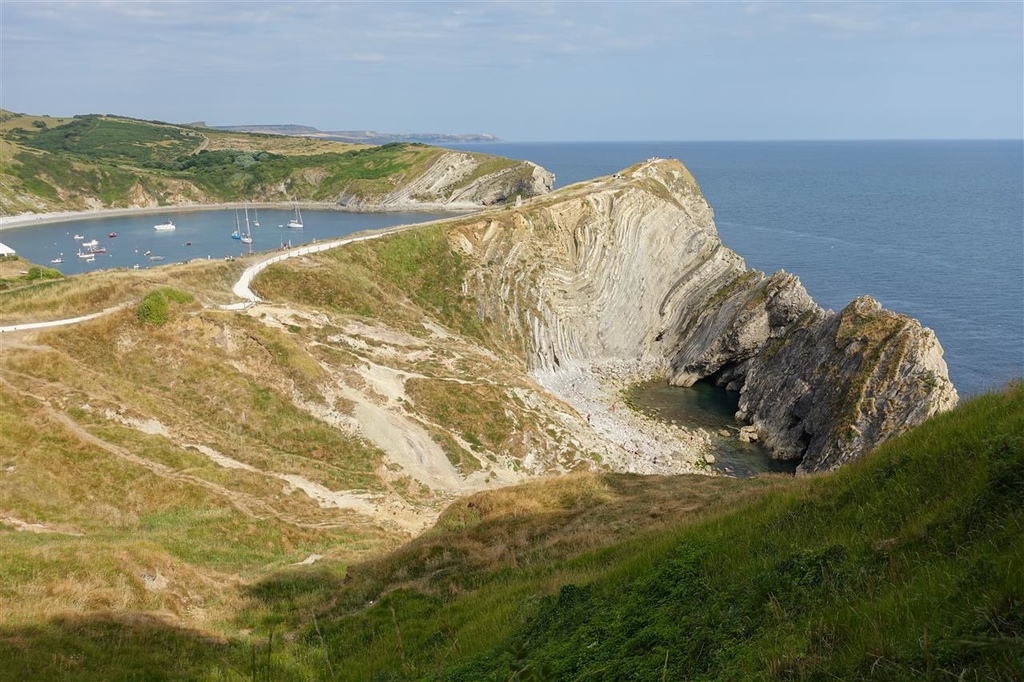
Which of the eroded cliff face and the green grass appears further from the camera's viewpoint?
the eroded cliff face

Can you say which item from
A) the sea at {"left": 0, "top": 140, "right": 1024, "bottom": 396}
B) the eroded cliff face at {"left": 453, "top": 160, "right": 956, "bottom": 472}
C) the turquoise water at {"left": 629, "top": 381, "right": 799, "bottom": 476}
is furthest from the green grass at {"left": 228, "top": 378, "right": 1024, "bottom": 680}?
the sea at {"left": 0, "top": 140, "right": 1024, "bottom": 396}

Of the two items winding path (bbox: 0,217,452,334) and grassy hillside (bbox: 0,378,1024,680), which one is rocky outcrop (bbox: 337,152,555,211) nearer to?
winding path (bbox: 0,217,452,334)

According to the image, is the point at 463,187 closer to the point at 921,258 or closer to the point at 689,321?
the point at 921,258

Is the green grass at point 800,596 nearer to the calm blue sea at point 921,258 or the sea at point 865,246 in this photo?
the sea at point 865,246

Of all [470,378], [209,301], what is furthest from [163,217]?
[470,378]

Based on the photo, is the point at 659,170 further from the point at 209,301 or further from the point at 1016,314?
the point at 209,301

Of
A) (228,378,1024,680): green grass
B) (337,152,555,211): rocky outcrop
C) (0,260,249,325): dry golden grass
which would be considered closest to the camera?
(228,378,1024,680): green grass

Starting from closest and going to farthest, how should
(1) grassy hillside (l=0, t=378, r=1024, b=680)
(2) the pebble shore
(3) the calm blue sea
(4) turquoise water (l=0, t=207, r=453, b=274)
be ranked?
(1) grassy hillside (l=0, t=378, r=1024, b=680) → (2) the pebble shore → (3) the calm blue sea → (4) turquoise water (l=0, t=207, r=453, b=274)
